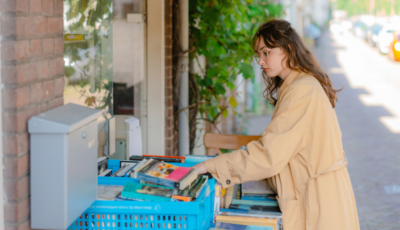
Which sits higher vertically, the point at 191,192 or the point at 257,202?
the point at 191,192

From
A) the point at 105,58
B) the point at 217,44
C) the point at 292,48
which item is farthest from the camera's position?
the point at 217,44

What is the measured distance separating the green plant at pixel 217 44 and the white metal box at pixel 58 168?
2.88 meters

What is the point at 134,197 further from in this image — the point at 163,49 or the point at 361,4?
the point at 361,4

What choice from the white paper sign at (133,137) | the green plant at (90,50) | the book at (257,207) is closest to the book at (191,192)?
the book at (257,207)

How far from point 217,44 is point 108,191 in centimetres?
307

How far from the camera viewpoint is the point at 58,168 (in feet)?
5.23

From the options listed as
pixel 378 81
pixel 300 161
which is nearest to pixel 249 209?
pixel 300 161

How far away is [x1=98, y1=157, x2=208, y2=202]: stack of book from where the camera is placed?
70.6 inches

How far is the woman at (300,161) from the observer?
2180 mm

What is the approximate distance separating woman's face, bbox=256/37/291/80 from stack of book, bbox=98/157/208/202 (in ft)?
2.47

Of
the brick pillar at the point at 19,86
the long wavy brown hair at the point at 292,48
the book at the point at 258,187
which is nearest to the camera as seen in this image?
the brick pillar at the point at 19,86

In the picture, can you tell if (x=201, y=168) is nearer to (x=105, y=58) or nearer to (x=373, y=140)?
(x=105, y=58)

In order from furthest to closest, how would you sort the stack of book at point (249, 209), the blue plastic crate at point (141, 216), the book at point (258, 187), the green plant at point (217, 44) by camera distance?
1. the green plant at point (217, 44)
2. the book at point (258, 187)
3. the stack of book at point (249, 209)
4. the blue plastic crate at point (141, 216)

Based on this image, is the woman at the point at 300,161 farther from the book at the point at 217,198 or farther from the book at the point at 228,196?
the book at the point at 228,196
